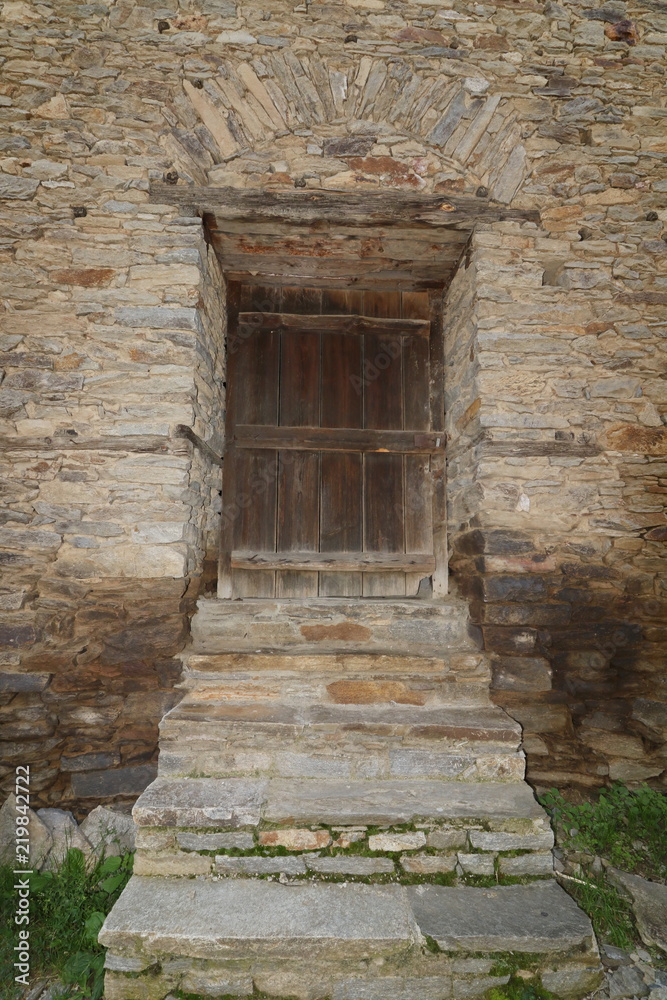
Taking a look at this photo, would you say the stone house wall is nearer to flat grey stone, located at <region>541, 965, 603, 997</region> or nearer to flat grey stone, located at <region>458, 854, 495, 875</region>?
flat grey stone, located at <region>458, 854, 495, 875</region>

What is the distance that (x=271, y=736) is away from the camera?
7.50 feet

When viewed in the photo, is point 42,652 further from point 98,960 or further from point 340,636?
point 340,636

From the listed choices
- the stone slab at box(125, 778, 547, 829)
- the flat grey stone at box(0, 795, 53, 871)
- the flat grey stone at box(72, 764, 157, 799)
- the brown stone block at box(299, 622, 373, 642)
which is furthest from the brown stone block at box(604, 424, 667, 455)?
the flat grey stone at box(0, 795, 53, 871)

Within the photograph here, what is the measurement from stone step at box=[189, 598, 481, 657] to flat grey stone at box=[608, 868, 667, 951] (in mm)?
1186

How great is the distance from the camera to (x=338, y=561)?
332 cm

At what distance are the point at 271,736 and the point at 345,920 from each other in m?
0.75

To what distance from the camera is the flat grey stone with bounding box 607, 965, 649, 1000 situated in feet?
6.02

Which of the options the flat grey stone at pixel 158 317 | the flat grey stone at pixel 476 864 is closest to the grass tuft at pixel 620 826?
the flat grey stone at pixel 476 864

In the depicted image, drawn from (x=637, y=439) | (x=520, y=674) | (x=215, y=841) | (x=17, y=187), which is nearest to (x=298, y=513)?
(x=520, y=674)

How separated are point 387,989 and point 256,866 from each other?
617 mm

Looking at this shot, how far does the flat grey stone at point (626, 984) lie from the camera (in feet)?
6.02

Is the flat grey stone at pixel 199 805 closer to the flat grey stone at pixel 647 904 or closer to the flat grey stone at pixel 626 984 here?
the flat grey stone at pixel 626 984

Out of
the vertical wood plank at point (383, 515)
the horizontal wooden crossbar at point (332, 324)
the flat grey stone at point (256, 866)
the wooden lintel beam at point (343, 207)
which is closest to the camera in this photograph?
the flat grey stone at point (256, 866)

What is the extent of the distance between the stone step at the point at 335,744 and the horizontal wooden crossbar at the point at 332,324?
8.56ft
